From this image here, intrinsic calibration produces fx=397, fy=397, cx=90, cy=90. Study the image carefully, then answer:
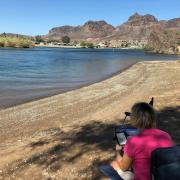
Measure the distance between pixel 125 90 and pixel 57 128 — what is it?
35.1 feet

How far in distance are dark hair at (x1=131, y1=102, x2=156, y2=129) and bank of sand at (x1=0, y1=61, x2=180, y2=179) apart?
9.99 ft

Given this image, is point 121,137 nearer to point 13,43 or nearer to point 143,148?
point 143,148

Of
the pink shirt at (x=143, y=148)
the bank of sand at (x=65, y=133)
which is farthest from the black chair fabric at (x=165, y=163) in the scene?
the bank of sand at (x=65, y=133)

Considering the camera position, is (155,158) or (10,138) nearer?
(155,158)

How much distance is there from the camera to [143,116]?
4.85 metres

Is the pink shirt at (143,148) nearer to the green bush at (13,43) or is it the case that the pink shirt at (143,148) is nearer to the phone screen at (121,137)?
the phone screen at (121,137)

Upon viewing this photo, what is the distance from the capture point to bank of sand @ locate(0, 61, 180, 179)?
8.31 metres

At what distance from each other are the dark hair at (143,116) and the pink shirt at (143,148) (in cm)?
9

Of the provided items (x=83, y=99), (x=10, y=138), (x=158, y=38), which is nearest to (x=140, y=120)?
(x=10, y=138)

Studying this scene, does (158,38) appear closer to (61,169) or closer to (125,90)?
(125,90)

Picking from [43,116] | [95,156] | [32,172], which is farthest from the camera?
Result: [43,116]

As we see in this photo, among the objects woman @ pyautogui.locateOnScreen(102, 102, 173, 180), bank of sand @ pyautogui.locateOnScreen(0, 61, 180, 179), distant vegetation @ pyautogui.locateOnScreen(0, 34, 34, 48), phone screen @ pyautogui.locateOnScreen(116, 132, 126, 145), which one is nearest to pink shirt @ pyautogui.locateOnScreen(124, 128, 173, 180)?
woman @ pyautogui.locateOnScreen(102, 102, 173, 180)

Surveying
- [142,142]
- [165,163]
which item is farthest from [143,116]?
[165,163]

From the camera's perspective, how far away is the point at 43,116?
50.9 ft
